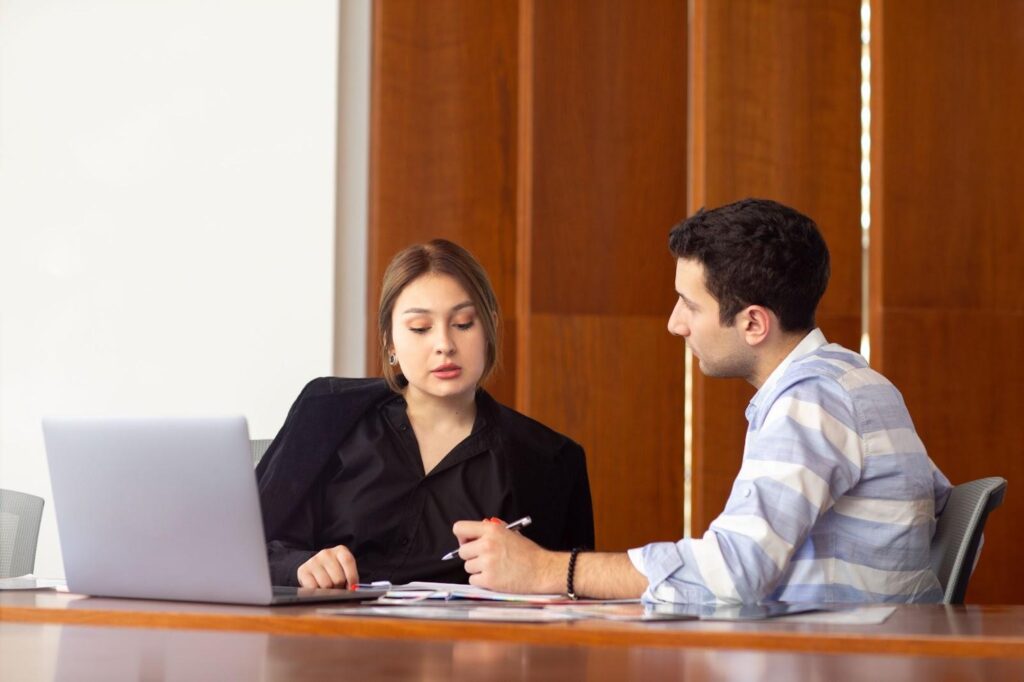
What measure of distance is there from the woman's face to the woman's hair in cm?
1

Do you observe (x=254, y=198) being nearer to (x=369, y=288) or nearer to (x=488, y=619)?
(x=369, y=288)

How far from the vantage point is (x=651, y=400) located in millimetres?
4125

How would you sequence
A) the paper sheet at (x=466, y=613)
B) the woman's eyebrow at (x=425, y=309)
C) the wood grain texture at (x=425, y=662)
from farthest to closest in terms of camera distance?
1. the woman's eyebrow at (x=425, y=309)
2. the paper sheet at (x=466, y=613)
3. the wood grain texture at (x=425, y=662)

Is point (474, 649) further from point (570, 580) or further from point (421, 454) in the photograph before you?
point (421, 454)

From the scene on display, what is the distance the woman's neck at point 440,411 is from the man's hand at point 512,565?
0.90 metres

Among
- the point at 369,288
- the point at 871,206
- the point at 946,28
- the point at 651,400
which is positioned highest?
the point at 946,28

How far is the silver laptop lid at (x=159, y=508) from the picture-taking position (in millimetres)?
1565

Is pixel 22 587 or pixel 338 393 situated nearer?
pixel 22 587

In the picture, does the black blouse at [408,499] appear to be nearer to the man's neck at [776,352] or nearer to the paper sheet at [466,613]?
the man's neck at [776,352]

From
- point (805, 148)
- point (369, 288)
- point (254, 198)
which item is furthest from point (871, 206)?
point (254, 198)

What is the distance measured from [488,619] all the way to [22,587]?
0.83 m

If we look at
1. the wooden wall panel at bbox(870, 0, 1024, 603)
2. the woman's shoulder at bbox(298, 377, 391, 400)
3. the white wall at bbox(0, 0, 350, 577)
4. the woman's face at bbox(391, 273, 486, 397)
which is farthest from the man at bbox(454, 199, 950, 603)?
the white wall at bbox(0, 0, 350, 577)

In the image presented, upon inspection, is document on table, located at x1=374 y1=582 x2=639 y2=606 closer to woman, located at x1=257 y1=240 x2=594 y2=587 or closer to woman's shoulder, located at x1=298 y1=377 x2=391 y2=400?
woman, located at x1=257 y1=240 x2=594 y2=587

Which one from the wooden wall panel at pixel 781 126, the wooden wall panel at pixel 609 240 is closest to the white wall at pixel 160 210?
the wooden wall panel at pixel 609 240
